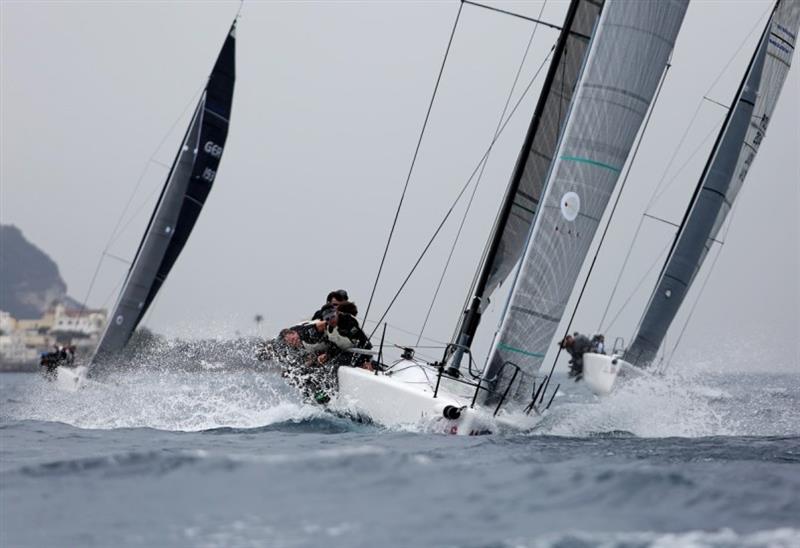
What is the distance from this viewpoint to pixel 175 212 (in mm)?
19953

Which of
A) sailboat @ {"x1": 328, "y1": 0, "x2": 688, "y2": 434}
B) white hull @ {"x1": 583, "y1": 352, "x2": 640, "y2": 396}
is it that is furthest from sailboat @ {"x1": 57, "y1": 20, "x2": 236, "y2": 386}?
sailboat @ {"x1": 328, "y1": 0, "x2": 688, "y2": 434}

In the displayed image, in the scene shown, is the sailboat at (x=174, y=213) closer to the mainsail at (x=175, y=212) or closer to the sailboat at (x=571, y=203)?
the mainsail at (x=175, y=212)

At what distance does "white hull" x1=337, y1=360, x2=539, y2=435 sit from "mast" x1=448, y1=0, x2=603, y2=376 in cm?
85

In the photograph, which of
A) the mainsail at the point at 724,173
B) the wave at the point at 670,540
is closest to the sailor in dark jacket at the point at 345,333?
the wave at the point at 670,540

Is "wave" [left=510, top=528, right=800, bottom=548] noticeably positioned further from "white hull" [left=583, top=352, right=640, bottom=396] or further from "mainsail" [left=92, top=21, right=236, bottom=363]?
"mainsail" [left=92, top=21, right=236, bottom=363]

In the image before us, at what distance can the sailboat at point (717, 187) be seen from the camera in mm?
19578

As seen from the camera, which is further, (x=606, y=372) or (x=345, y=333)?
(x=606, y=372)

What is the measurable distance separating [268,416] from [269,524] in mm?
5759

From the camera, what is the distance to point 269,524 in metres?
4.89

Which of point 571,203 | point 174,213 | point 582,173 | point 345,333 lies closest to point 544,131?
point 582,173

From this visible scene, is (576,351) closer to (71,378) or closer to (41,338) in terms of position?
(71,378)

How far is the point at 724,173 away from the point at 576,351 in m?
8.53

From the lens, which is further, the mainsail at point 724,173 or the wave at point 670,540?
the mainsail at point 724,173

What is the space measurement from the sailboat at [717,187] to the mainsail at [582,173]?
32.3 ft
